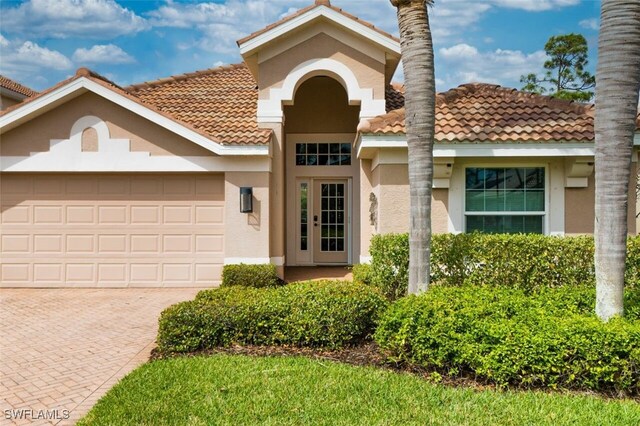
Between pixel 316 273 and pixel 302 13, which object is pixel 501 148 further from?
pixel 316 273

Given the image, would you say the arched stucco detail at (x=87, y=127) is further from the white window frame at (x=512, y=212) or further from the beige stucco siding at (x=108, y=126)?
the white window frame at (x=512, y=212)

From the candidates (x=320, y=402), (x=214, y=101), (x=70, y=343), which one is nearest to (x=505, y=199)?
(x=320, y=402)

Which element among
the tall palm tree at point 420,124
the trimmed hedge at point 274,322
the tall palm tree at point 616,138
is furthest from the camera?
the tall palm tree at point 420,124

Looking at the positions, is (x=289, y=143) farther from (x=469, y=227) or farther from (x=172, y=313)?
(x=172, y=313)

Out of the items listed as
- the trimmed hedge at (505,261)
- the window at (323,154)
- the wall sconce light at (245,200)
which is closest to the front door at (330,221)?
the window at (323,154)

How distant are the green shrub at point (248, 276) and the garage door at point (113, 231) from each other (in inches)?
40.9

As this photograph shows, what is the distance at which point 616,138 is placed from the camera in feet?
17.9

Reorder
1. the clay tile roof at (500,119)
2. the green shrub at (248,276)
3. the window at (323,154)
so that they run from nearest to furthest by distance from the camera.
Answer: the clay tile roof at (500,119)
the green shrub at (248,276)
the window at (323,154)

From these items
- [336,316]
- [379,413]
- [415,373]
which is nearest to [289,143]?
[336,316]

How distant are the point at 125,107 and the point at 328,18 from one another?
5.55 metres

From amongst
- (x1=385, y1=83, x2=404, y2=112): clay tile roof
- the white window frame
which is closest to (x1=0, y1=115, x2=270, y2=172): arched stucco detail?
(x1=385, y1=83, x2=404, y2=112): clay tile roof

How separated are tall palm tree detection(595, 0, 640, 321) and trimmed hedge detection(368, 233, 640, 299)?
2.48 metres

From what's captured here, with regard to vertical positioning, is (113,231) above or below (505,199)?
below

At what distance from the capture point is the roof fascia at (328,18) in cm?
1119
